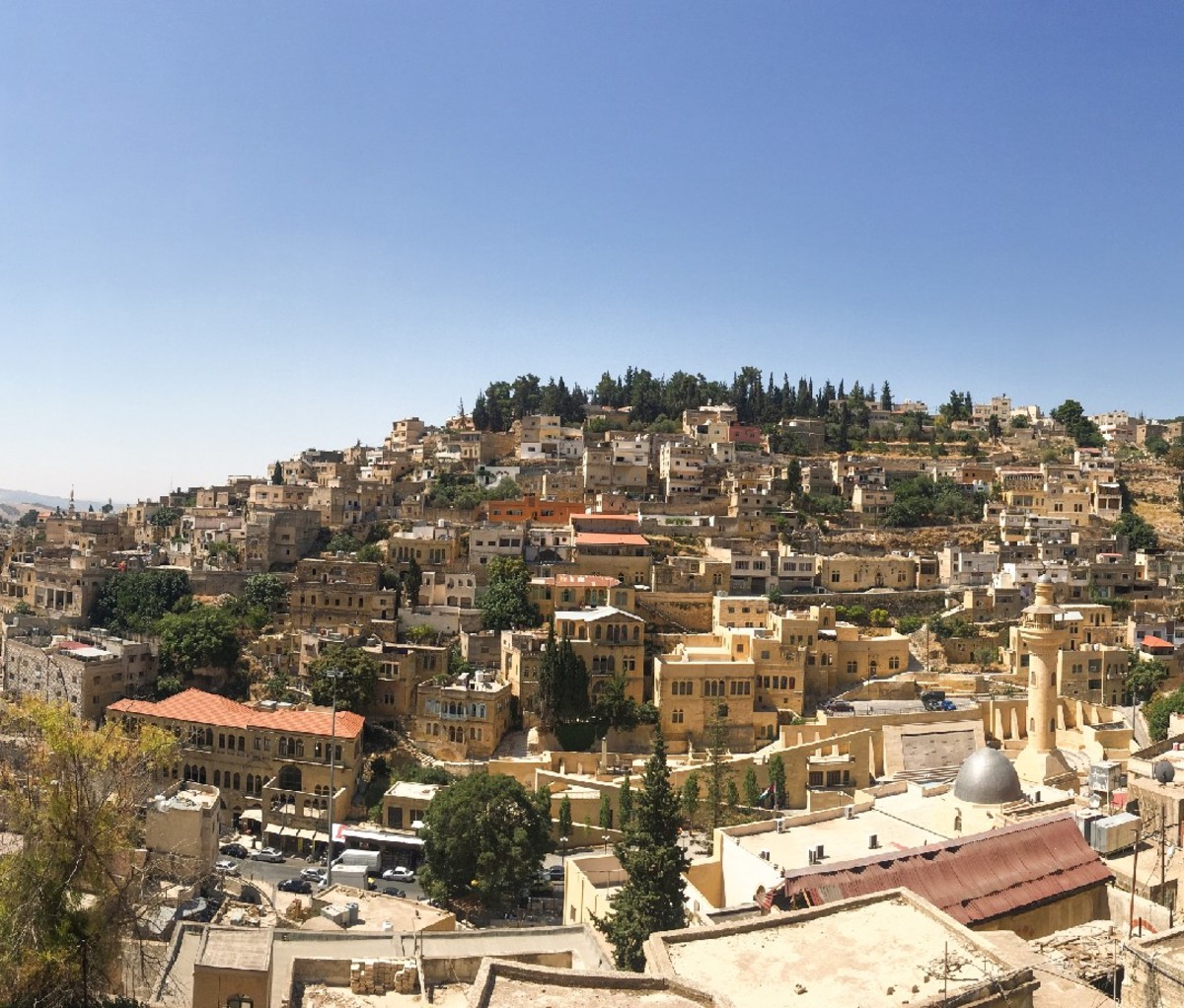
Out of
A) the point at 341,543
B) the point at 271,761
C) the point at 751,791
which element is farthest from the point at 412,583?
the point at 751,791

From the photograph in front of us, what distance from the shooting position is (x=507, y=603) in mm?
36562

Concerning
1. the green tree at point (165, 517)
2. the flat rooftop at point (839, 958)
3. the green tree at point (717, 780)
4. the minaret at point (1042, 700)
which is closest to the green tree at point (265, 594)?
the green tree at point (165, 517)

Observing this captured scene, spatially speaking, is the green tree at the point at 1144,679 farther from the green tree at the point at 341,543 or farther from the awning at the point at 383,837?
the green tree at the point at 341,543

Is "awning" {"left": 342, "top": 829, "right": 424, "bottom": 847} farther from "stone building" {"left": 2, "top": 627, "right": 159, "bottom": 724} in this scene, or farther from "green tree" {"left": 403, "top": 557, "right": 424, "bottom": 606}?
"green tree" {"left": 403, "top": 557, "right": 424, "bottom": 606}

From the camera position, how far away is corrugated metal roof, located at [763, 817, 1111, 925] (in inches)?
554

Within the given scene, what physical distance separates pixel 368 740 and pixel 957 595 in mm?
24500

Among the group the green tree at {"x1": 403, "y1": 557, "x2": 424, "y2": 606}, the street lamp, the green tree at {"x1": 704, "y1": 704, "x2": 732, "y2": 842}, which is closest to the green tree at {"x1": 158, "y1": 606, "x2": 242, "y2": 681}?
the street lamp

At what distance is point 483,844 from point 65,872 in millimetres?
11476

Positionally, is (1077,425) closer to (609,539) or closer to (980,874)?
(609,539)

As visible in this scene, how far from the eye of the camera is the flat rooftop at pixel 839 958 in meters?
8.34

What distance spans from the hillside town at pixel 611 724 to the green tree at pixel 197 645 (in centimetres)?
17

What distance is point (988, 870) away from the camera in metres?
15.1

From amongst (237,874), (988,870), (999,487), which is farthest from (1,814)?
(999,487)

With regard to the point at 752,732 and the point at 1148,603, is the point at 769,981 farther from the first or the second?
the point at 1148,603
